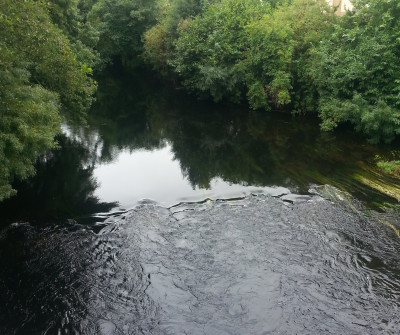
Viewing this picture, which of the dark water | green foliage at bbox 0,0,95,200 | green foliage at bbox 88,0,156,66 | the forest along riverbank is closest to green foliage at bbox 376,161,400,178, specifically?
the dark water

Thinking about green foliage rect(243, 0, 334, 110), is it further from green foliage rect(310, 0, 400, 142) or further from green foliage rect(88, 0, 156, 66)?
green foliage rect(88, 0, 156, 66)

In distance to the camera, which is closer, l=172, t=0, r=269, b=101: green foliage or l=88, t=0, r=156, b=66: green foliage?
l=172, t=0, r=269, b=101: green foliage

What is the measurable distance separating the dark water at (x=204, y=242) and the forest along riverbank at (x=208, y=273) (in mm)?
46

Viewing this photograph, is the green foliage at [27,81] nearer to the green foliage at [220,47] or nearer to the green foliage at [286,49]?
the green foliage at [220,47]

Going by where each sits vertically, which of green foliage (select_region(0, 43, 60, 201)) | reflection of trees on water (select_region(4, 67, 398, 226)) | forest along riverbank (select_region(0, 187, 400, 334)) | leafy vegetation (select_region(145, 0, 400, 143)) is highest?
leafy vegetation (select_region(145, 0, 400, 143))

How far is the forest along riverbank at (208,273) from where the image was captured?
1138 centimetres

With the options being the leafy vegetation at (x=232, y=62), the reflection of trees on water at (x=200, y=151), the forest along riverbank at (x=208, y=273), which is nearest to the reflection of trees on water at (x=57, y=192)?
the reflection of trees on water at (x=200, y=151)

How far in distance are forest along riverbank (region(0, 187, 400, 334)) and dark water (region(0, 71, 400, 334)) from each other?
46mm

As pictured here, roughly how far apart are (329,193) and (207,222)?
22.7 ft

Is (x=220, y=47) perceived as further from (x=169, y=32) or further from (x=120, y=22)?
(x=120, y=22)

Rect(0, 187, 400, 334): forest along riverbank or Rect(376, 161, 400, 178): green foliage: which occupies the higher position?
Rect(376, 161, 400, 178): green foliage

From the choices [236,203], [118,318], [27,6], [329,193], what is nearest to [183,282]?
[118,318]

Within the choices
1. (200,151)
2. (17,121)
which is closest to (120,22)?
(200,151)

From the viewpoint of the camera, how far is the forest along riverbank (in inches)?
448
